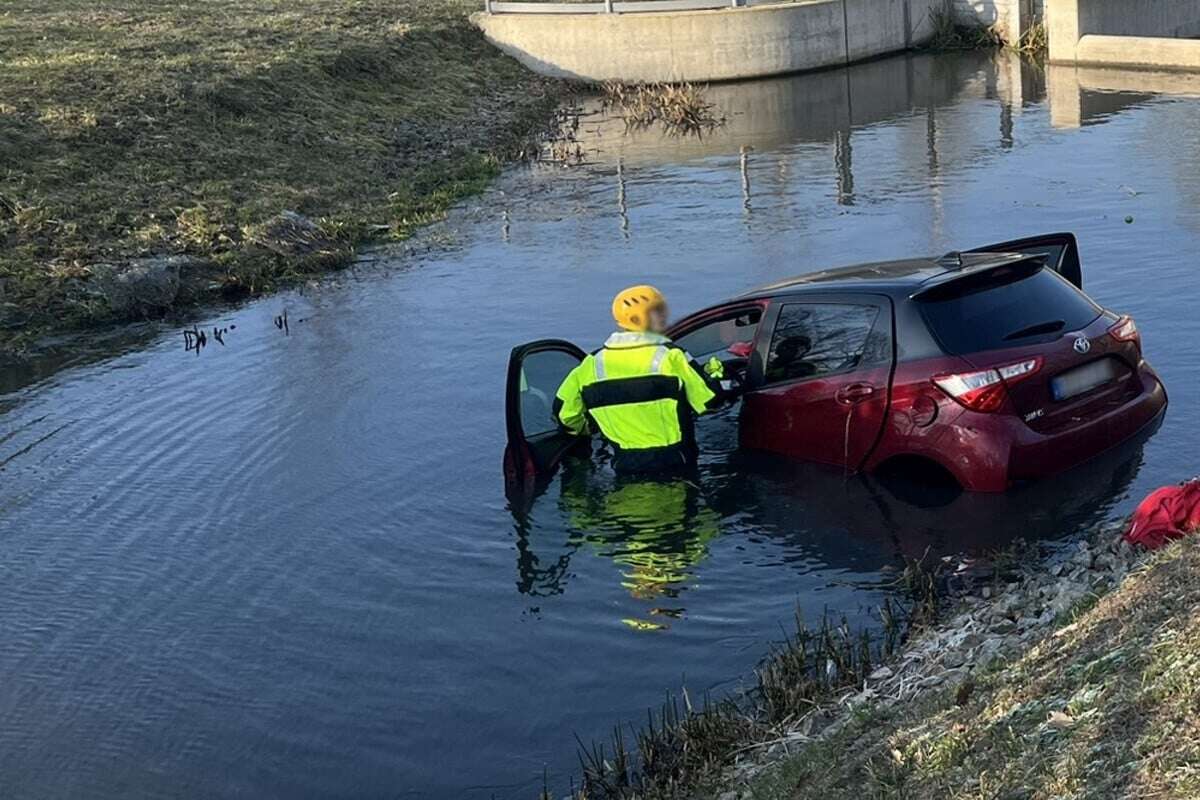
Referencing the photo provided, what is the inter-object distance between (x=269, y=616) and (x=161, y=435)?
4052mm

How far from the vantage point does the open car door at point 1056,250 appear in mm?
10477

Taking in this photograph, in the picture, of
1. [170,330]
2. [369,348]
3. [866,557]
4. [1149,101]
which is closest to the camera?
[866,557]

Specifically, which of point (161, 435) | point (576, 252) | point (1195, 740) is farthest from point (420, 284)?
point (1195, 740)

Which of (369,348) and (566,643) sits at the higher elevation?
(369,348)

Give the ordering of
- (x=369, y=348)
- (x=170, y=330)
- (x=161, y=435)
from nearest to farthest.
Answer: (x=161, y=435), (x=369, y=348), (x=170, y=330)

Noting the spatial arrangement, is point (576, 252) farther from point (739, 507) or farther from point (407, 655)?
point (407, 655)

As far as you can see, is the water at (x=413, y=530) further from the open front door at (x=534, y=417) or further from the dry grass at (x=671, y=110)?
the dry grass at (x=671, y=110)

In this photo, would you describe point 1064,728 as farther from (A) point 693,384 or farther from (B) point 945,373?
(A) point 693,384

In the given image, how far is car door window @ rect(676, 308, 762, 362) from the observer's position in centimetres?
1054

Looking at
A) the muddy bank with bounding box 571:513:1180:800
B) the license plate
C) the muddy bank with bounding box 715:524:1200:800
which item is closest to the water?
the muddy bank with bounding box 571:513:1180:800

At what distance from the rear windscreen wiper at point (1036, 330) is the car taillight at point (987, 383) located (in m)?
Result: 0.21

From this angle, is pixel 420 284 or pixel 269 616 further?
pixel 420 284

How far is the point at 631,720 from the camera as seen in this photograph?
7129 mm

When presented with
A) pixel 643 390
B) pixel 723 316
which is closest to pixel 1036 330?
pixel 723 316
